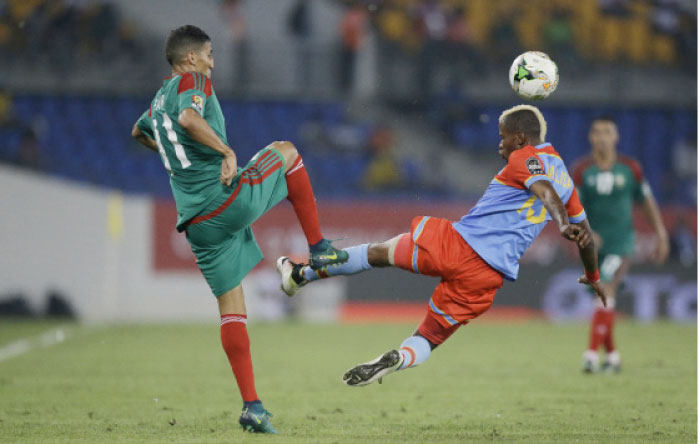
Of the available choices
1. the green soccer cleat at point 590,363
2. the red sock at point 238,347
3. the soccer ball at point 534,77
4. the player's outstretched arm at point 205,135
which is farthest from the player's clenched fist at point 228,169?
the green soccer cleat at point 590,363

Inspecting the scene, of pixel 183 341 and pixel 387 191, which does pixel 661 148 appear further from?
pixel 183 341

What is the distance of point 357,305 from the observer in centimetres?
1555

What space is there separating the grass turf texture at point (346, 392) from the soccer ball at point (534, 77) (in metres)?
2.03

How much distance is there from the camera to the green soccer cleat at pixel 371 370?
5.37 m

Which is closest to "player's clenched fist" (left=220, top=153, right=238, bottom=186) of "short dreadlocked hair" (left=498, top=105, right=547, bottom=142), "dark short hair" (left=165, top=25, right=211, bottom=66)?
"dark short hair" (left=165, top=25, right=211, bottom=66)

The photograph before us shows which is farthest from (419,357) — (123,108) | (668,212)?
(123,108)

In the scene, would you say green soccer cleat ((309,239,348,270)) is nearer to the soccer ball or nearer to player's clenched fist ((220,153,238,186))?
player's clenched fist ((220,153,238,186))

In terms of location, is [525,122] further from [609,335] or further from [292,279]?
[609,335]

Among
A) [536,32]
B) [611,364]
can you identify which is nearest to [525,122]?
[611,364]

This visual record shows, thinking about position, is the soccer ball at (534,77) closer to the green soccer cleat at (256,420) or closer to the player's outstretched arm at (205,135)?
the player's outstretched arm at (205,135)

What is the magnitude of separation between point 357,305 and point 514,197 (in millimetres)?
9853

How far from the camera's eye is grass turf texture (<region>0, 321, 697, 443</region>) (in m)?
5.83

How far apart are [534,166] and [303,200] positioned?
1.35 metres

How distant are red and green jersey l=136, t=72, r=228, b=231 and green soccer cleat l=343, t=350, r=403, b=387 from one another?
1.23 meters
